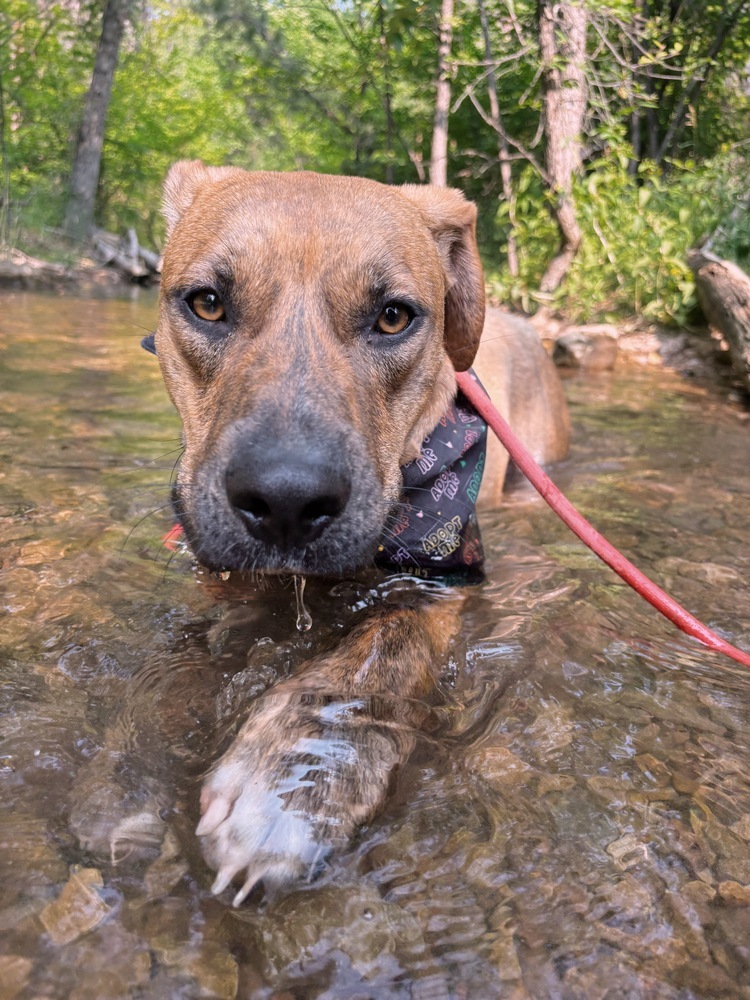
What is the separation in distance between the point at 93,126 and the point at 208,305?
20674 millimetres

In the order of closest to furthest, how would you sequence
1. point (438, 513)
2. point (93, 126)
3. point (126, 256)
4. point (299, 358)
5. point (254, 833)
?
point (254, 833) < point (299, 358) < point (438, 513) < point (93, 126) < point (126, 256)

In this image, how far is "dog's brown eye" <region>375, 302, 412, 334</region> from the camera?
2.66 meters

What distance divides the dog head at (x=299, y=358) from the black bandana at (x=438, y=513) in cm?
9

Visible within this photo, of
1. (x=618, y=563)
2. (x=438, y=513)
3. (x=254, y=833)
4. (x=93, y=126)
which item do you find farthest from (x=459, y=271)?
(x=93, y=126)

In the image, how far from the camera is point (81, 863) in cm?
156

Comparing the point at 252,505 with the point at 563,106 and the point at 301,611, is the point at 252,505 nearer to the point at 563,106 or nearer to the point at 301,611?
the point at 301,611

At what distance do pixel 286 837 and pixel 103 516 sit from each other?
2458mm

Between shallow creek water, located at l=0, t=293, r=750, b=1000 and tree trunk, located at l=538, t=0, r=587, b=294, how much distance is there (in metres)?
8.58

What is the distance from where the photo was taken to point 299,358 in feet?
7.57

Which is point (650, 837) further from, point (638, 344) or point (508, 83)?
point (508, 83)

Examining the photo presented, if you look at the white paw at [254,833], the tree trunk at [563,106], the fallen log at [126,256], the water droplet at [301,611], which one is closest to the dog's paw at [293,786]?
the white paw at [254,833]

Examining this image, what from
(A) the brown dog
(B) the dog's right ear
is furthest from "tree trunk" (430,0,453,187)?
(A) the brown dog

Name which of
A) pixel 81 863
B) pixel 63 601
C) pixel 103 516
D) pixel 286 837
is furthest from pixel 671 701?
pixel 103 516

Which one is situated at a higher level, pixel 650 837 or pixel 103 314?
pixel 650 837
